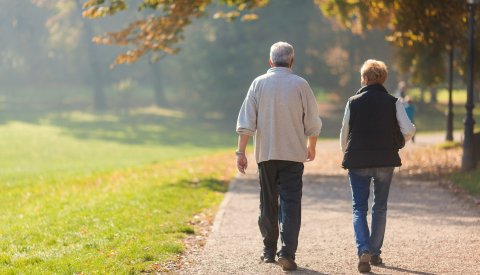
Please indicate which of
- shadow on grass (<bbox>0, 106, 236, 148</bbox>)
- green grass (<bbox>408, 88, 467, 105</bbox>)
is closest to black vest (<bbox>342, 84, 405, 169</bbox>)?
shadow on grass (<bbox>0, 106, 236, 148</bbox>)

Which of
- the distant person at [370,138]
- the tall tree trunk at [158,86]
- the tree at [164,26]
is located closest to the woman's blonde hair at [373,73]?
the distant person at [370,138]

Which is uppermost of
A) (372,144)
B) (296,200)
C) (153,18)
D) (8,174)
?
(153,18)

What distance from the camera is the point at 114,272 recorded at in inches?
287

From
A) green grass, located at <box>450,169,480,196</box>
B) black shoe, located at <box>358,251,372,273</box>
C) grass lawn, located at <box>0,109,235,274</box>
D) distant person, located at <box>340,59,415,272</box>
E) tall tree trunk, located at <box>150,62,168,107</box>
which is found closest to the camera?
black shoe, located at <box>358,251,372,273</box>

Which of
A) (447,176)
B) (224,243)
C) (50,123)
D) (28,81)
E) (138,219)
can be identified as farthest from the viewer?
(28,81)

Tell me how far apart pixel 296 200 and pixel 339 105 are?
53944 mm

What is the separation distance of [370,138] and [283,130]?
2.60 feet

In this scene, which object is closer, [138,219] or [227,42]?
[138,219]

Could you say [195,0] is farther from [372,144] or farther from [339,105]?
[339,105]

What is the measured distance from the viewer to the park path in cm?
768

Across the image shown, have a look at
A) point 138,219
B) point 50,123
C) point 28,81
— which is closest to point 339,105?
point 50,123

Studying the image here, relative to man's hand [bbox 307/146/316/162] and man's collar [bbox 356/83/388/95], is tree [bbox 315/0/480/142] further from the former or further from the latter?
man's hand [bbox 307/146/316/162]

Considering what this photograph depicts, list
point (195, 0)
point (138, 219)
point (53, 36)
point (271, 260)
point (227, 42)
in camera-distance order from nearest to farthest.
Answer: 1. point (271, 260)
2. point (138, 219)
3. point (195, 0)
4. point (227, 42)
5. point (53, 36)

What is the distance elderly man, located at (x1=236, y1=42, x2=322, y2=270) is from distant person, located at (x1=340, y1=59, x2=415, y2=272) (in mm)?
345
